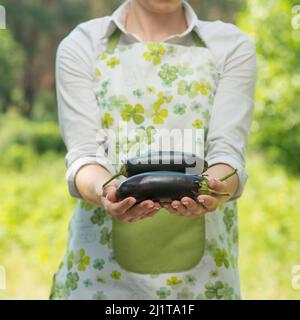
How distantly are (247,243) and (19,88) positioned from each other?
7.75 metres

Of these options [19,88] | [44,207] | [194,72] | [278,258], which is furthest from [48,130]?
[194,72]

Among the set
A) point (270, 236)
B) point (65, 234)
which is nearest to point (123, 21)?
point (270, 236)

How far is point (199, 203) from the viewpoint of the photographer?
177 centimetres

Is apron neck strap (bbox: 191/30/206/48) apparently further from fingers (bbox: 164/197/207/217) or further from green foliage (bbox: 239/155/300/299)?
green foliage (bbox: 239/155/300/299)

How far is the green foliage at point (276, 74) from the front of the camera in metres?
5.84

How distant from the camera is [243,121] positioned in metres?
2.04

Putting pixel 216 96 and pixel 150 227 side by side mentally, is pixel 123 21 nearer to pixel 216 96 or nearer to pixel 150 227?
pixel 216 96

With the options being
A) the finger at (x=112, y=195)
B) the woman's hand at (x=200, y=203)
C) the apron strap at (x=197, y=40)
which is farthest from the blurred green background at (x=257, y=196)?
the finger at (x=112, y=195)

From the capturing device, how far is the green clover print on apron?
203cm

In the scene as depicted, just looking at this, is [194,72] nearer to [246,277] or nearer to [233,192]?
[233,192]

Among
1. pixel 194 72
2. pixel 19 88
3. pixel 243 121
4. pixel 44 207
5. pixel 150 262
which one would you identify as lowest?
pixel 150 262

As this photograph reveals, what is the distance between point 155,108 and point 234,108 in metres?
0.22

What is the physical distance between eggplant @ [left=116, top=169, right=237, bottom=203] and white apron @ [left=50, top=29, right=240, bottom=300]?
1.00ft

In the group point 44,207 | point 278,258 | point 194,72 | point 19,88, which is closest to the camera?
point 194,72
